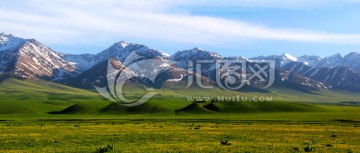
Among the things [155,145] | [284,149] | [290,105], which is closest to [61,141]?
[155,145]

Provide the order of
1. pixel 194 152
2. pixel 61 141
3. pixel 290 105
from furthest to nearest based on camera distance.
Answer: pixel 290 105 → pixel 61 141 → pixel 194 152

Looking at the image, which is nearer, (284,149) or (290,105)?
(284,149)

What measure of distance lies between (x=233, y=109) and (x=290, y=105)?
2856 cm

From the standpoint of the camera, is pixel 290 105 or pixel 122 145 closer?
pixel 122 145

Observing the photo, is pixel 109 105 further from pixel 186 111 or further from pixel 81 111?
pixel 186 111

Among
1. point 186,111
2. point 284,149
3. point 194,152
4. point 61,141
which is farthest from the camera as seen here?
point 186,111

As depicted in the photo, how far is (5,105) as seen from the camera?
19538 centimetres

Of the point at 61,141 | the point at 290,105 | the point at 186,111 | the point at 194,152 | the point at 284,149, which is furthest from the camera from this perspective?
the point at 290,105

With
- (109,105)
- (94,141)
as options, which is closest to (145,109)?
(109,105)

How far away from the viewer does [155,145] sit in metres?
41.4

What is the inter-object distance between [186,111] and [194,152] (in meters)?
137

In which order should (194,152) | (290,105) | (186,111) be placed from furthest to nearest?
1. (290,105)
2. (186,111)
3. (194,152)

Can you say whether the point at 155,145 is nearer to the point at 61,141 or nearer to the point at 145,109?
the point at 61,141

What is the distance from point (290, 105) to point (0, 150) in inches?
6413
